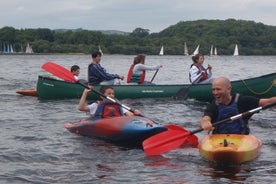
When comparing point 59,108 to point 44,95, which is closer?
point 59,108

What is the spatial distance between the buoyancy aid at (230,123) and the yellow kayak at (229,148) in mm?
207

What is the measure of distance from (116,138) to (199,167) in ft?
6.90

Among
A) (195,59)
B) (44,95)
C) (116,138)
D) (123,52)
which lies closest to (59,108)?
(44,95)

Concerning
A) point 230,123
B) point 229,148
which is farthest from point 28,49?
point 229,148

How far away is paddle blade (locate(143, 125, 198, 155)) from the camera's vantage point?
27.6ft

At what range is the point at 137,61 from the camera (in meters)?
16.0

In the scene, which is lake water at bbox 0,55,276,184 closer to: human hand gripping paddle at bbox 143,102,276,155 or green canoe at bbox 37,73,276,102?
human hand gripping paddle at bbox 143,102,276,155

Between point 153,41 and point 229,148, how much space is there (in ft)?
339

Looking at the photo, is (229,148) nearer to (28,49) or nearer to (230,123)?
(230,123)

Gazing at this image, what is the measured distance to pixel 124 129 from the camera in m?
9.30

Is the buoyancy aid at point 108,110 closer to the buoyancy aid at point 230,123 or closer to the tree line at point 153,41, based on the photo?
the buoyancy aid at point 230,123

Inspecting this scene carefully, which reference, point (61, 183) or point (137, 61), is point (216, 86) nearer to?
point (61, 183)

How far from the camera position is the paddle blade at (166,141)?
8.41m

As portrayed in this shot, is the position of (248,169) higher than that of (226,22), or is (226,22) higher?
(226,22)
